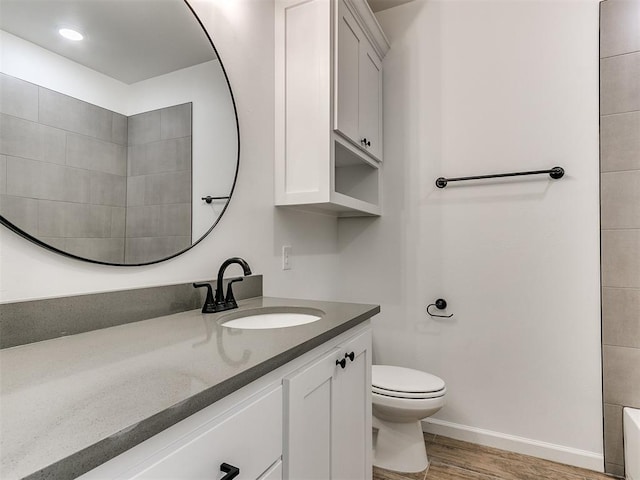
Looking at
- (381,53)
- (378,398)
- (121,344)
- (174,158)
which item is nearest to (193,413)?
(121,344)

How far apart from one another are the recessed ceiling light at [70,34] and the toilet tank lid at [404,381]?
5.76 feet

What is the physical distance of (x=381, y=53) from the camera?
2.32 meters

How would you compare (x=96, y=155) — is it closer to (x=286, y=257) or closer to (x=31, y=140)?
(x=31, y=140)

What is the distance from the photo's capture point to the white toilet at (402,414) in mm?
1738

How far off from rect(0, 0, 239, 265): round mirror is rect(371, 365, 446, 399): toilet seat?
1.13m

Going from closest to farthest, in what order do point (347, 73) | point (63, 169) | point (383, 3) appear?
point (63, 169)
point (347, 73)
point (383, 3)

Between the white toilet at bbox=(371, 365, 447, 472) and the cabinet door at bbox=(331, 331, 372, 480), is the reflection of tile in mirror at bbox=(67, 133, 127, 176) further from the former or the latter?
the white toilet at bbox=(371, 365, 447, 472)

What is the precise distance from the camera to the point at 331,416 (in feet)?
3.53

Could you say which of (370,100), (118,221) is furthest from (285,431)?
(370,100)

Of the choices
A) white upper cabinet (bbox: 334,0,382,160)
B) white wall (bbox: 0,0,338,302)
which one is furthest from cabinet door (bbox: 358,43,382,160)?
white wall (bbox: 0,0,338,302)

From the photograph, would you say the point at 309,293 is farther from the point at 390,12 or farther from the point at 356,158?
the point at 390,12

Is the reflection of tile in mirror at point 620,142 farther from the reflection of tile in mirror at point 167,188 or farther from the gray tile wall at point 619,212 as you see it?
the reflection of tile in mirror at point 167,188

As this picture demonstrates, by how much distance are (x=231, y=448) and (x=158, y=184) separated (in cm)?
85

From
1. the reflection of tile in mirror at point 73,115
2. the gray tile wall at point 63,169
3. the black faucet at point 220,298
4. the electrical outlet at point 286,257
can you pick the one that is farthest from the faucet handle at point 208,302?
the electrical outlet at point 286,257
